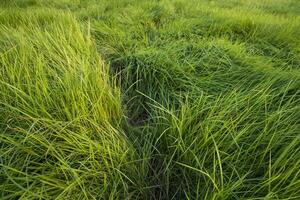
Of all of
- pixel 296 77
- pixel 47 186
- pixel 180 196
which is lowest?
pixel 180 196

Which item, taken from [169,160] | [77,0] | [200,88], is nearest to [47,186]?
[169,160]

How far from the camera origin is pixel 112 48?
215cm

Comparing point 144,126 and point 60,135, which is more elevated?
point 60,135

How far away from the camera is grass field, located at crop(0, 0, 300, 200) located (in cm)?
105

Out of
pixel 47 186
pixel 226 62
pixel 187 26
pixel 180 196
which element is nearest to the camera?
pixel 47 186

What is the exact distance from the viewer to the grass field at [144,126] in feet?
3.45

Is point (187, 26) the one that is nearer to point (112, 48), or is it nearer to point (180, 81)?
point (112, 48)

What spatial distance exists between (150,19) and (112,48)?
0.88 metres

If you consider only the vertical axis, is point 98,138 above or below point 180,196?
above

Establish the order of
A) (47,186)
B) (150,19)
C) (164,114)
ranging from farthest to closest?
(150,19), (164,114), (47,186)

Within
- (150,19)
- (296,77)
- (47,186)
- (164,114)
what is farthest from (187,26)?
(47,186)

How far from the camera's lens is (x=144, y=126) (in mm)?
1394

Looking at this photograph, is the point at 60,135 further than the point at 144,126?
No

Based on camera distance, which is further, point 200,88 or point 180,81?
point 180,81
